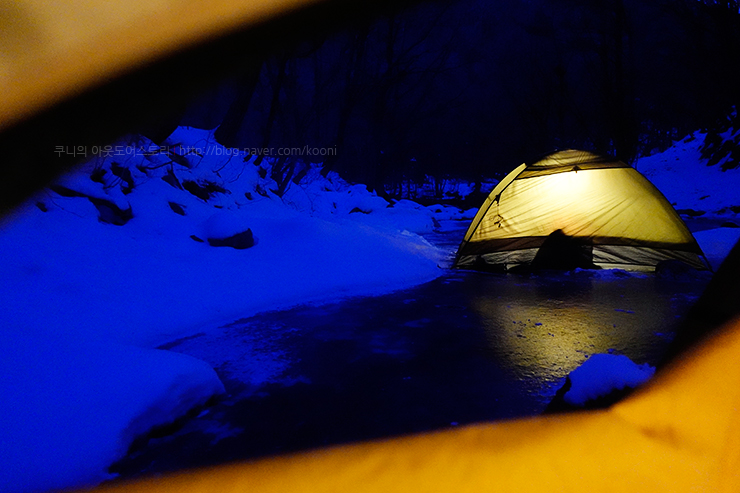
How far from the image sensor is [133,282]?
359 centimetres

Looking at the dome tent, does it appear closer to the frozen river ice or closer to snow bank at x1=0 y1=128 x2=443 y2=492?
the frozen river ice

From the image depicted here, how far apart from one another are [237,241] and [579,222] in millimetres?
4670

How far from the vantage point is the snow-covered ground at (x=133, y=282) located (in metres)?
1.72

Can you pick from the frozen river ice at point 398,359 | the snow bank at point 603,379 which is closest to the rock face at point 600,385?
the snow bank at point 603,379

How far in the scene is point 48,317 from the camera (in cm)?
269

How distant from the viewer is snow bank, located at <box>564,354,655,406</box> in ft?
6.34

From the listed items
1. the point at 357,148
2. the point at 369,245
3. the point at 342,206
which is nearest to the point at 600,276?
the point at 369,245

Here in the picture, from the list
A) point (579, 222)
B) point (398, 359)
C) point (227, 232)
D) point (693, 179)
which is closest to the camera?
A: point (398, 359)

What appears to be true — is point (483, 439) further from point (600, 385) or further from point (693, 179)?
point (693, 179)

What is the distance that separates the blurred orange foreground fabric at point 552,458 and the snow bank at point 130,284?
41 cm

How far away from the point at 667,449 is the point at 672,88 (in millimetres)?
34605

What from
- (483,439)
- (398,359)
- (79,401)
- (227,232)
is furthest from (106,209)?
(483,439)

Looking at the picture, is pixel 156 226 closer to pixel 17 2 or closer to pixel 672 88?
pixel 17 2

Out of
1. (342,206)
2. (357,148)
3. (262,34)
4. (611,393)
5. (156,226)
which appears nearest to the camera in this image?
(611,393)
